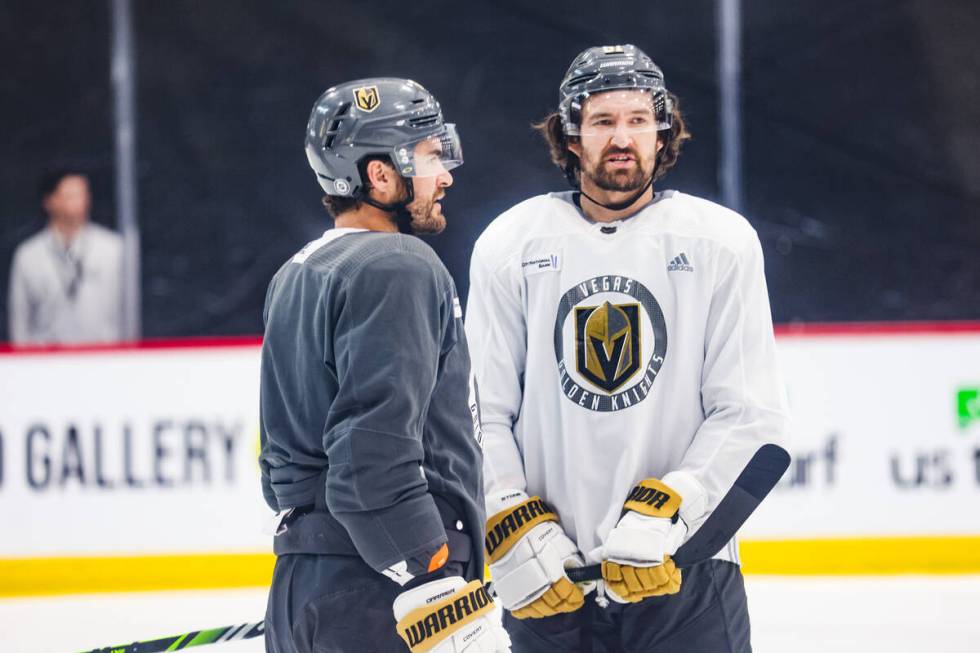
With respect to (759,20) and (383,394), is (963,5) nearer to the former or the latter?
(759,20)

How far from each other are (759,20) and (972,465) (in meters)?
2.50

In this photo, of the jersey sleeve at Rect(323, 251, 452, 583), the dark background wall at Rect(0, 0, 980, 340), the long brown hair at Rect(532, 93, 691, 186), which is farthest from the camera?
the dark background wall at Rect(0, 0, 980, 340)

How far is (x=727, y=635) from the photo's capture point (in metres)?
1.79

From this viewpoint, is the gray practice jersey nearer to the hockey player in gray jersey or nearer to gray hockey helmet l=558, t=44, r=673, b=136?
the hockey player in gray jersey

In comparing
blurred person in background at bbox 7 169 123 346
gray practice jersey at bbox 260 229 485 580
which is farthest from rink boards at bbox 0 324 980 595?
gray practice jersey at bbox 260 229 485 580

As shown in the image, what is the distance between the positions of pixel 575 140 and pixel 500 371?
1.20 feet

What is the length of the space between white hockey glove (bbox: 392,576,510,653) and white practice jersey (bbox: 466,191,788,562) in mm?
245

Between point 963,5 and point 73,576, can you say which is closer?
point 73,576

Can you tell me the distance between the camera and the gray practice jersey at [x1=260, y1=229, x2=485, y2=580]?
4.94ft

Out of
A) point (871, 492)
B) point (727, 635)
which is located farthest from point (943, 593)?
point (727, 635)

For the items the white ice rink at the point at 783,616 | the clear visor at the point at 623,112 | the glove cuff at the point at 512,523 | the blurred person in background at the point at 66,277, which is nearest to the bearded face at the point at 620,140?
the clear visor at the point at 623,112

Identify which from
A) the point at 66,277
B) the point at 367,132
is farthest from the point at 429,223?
the point at 66,277

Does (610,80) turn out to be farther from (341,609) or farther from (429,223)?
(341,609)

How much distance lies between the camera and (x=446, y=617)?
1.56 meters
